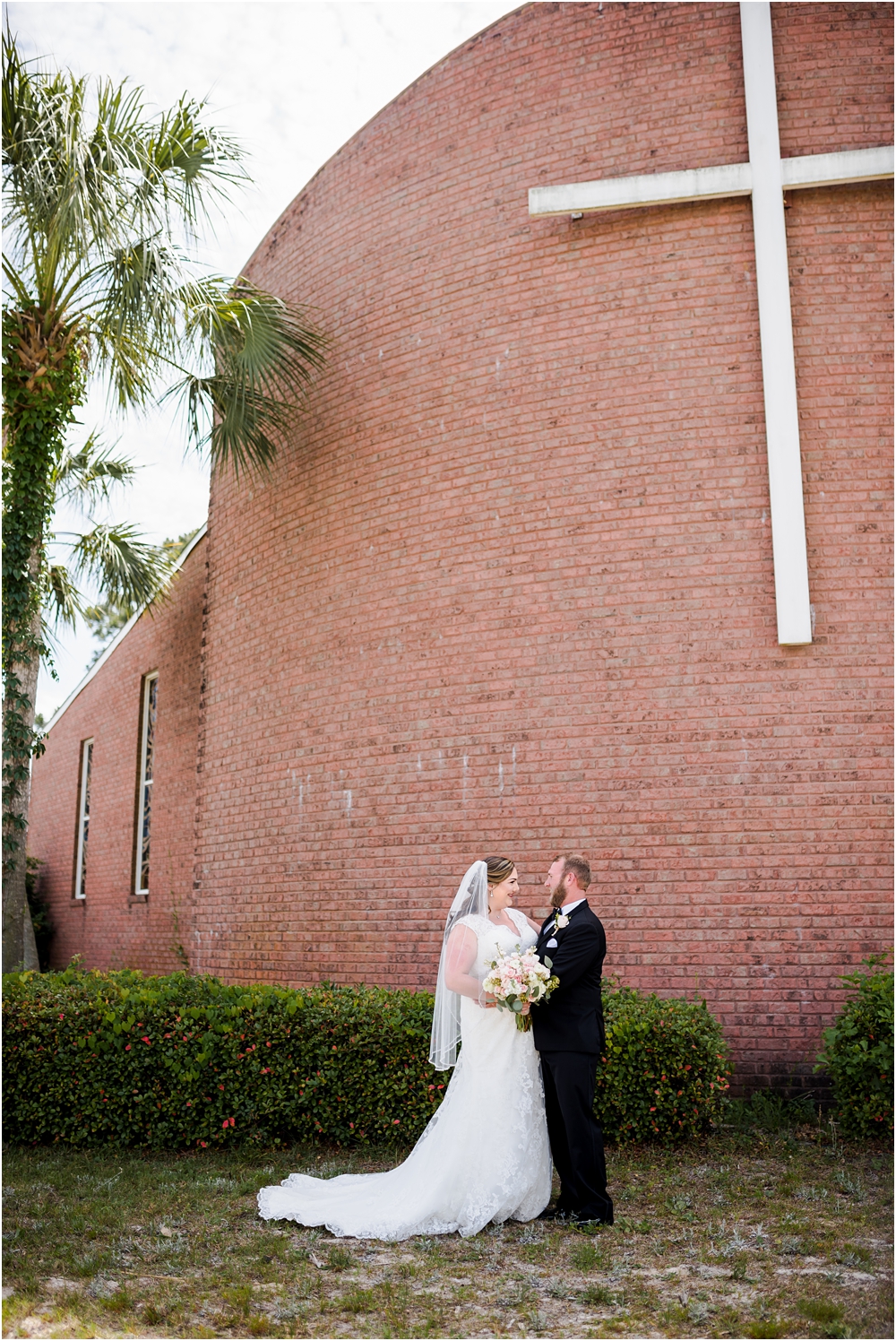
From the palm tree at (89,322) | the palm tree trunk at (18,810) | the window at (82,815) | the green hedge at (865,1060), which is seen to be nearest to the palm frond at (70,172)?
the palm tree at (89,322)

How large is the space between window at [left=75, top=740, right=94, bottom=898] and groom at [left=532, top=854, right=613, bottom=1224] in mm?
13590

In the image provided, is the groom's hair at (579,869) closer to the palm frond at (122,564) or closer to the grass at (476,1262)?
the grass at (476,1262)

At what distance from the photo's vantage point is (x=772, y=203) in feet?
26.0

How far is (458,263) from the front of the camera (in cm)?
917

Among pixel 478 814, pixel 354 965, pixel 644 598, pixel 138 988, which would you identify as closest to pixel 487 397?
pixel 644 598

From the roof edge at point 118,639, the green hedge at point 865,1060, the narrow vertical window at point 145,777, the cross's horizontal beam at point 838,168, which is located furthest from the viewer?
the narrow vertical window at point 145,777

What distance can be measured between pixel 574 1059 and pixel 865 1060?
221 cm

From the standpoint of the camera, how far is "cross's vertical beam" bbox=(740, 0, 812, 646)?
7.57 m

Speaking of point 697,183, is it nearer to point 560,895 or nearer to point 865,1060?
point 560,895

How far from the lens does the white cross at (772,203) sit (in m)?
7.59

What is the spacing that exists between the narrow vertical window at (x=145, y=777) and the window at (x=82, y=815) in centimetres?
251

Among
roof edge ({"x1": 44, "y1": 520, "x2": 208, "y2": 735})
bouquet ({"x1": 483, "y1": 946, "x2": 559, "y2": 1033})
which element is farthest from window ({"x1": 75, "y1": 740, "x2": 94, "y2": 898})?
bouquet ({"x1": 483, "y1": 946, "x2": 559, "y2": 1033})

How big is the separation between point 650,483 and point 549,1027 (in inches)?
173

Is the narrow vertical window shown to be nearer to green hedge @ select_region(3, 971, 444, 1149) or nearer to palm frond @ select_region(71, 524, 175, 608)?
palm frond @ select_region(71, 524, 175, 608)
